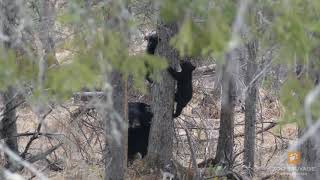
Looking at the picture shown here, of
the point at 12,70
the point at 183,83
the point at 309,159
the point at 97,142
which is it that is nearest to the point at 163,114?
the point at 183,83

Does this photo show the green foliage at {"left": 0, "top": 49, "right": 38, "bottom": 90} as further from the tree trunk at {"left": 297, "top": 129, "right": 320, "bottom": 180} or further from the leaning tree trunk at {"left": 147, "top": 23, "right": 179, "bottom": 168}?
the leaning tree trunk at {"left": 147, "top": 23, "right": 179, "bottom": 168}

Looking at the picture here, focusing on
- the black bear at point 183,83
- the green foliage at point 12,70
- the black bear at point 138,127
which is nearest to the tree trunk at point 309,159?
the black bear at point 183,83

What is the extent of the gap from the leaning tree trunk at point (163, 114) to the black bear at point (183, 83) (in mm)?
104

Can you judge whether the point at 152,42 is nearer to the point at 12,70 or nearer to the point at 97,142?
the point at 97,142

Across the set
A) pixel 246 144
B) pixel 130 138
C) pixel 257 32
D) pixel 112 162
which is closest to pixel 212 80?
pixel 246 144

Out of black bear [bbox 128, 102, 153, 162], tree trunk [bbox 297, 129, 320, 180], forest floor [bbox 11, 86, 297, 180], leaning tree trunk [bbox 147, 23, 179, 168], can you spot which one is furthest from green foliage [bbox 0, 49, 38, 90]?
black bear [bbox 128, 102, 153, 162]

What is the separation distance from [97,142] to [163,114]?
→ 114 inches

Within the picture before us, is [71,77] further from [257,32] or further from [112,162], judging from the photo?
[112,162]

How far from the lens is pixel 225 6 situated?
3.89 meters

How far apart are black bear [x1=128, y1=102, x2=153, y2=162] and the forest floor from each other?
491mm

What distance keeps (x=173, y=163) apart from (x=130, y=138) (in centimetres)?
93

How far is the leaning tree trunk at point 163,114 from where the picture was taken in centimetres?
895

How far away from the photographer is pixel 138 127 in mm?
10055

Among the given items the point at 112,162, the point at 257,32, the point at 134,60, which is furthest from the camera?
the point at 112,162
